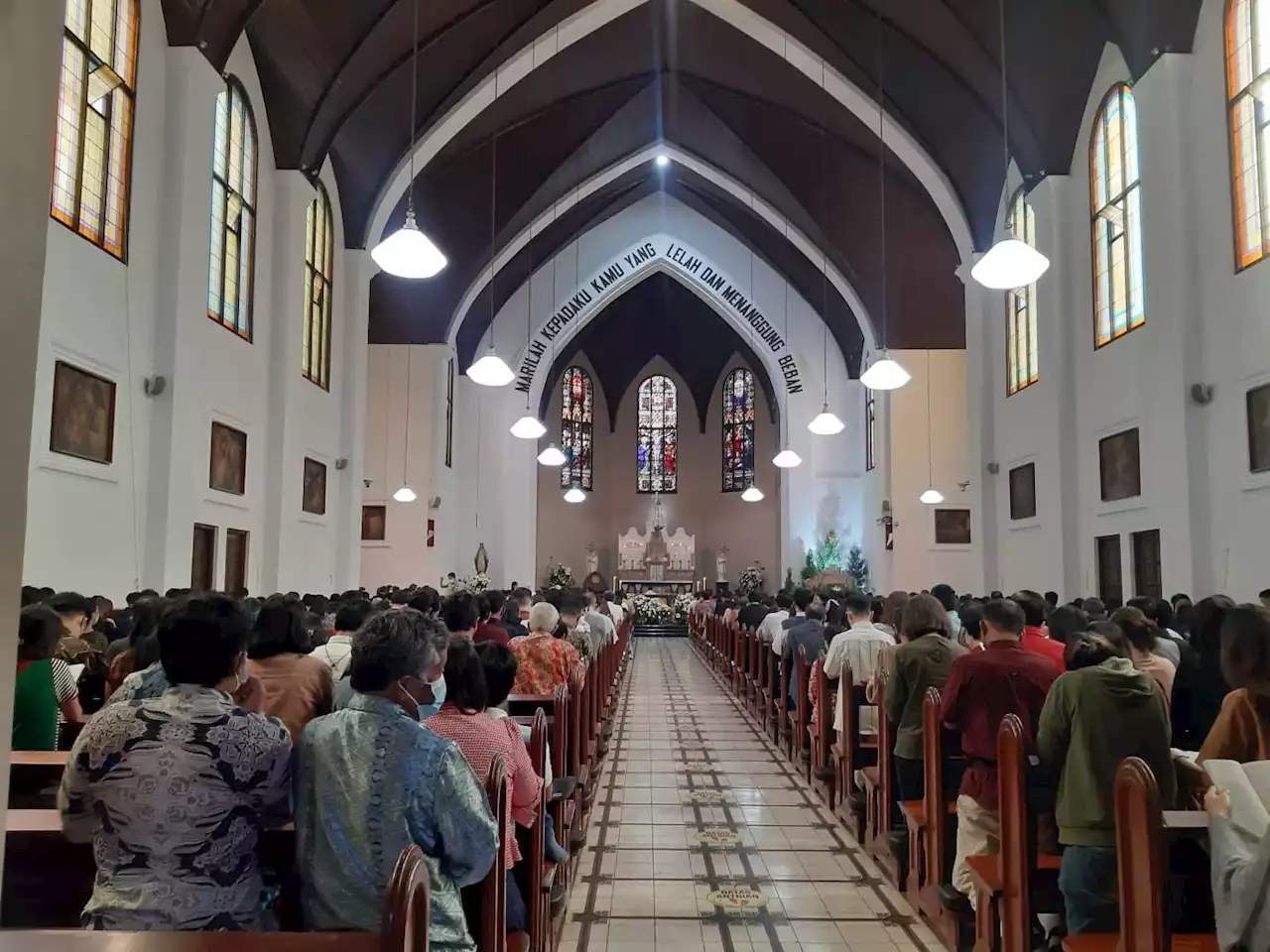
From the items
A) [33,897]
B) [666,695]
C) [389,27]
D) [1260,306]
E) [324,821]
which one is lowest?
[666,695]

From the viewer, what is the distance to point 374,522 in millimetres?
Answer: 16797

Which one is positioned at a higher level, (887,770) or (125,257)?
(125,257)

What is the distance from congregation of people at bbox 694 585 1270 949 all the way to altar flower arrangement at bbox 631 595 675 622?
16.6 metres

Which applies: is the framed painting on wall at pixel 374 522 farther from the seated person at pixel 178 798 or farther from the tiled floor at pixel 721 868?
the seated person at pixel 178 798

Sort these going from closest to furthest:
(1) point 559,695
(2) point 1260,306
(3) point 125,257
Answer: (1) point 559,695 → (2) point 1260,306 → (3) point 125,257

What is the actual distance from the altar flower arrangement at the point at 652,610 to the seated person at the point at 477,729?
19.2 metres

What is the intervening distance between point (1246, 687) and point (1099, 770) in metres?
0.54

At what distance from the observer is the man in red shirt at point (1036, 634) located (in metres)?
4.58

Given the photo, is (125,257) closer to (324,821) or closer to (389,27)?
(389,27)

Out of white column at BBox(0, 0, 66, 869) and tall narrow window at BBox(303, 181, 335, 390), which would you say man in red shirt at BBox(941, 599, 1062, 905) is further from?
tall narrow window at BBox(303, 181, 335, 390)

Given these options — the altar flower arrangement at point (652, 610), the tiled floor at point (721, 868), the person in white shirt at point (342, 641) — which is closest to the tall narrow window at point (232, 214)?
the person in white shirt at point (342, 641)

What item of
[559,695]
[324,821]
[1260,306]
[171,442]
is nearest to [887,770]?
[559,695]

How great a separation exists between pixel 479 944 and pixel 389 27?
10.9 metres

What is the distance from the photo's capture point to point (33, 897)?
2.32 m
